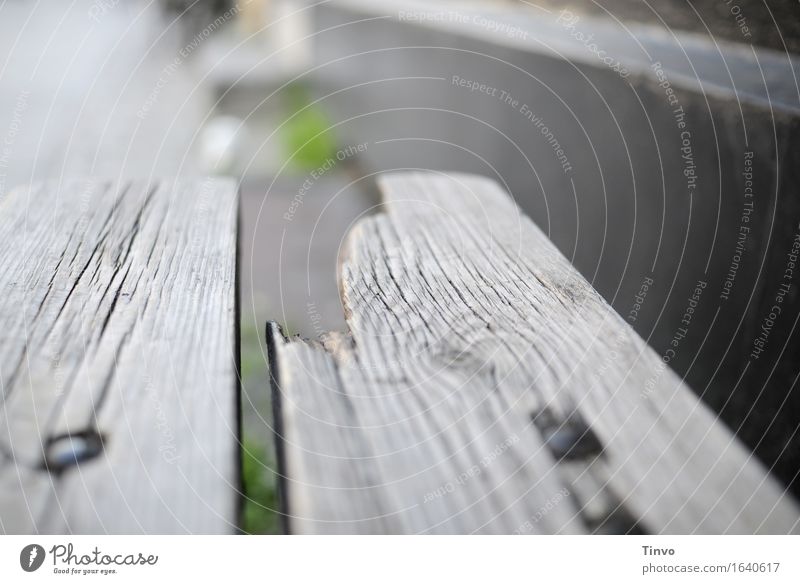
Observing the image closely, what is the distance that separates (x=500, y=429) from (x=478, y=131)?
1.51 m

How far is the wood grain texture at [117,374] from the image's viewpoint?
0.34 m

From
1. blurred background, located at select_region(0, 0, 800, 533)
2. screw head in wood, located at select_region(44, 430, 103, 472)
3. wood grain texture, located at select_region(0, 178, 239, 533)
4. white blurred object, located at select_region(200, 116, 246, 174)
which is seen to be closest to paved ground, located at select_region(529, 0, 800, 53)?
blurred background, located at select_region(0, 0, 800, 533)

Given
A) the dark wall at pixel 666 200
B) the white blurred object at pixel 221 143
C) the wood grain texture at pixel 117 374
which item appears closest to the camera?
the wood grain texture at pixel 117 374

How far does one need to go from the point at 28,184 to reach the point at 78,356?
0.36m

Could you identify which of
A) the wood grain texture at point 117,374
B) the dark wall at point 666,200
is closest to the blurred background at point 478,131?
the dark wall at point 666,200

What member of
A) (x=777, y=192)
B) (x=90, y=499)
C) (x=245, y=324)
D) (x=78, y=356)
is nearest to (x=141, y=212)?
(x=78, y=356)

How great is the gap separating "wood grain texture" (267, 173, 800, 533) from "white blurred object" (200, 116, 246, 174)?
244 centimetres

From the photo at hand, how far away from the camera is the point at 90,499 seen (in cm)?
34

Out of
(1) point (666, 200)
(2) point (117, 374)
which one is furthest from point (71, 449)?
(1) point (666, 200)

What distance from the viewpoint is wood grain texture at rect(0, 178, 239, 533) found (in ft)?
1.12

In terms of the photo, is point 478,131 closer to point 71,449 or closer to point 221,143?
point 221,143

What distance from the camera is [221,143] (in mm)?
2840

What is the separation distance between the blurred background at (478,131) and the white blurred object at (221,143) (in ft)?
0.04

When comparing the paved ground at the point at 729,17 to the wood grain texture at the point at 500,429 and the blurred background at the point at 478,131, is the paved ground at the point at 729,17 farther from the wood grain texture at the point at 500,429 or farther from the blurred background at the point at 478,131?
the wood grain texture at the point at 500,429
